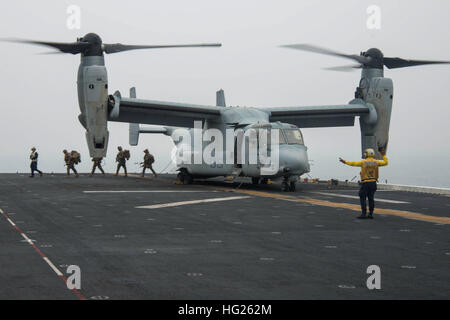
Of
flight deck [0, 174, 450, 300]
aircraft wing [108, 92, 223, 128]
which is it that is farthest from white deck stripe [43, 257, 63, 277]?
aircraft wing [108, 92, 223, 128]

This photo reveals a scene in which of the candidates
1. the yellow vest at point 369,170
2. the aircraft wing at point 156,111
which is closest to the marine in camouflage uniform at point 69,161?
the aircraft wing at point 156,111

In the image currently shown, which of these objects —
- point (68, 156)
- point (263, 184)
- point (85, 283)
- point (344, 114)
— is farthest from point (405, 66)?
point (85, 283)

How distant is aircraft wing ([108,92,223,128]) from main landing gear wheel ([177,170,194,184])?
3064 mm

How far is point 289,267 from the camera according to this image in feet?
30.9

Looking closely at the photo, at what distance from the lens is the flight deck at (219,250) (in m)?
7.85

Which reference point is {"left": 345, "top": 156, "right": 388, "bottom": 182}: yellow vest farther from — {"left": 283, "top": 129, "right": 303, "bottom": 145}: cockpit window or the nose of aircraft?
Result: {"left": 283, "top": 129, "right": 303, "bottom": 145}: cockpit window

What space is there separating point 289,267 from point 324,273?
0.68 meters

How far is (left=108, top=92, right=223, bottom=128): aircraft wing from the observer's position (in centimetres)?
2943

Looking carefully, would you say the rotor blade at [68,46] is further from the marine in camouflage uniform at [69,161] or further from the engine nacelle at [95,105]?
the marine in camouflage uniform at [69,161]

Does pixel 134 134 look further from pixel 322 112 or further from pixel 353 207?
pixel 353 207

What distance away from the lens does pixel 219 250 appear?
36.1 feet

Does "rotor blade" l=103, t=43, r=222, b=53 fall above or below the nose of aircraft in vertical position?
above

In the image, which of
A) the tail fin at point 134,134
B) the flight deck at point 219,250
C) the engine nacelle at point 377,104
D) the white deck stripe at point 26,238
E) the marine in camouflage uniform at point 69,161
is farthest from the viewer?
the tail fin at point 134,134
